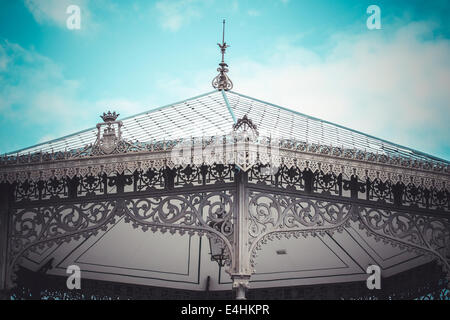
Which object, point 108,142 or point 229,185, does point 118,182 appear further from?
point 229,185

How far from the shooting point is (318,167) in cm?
938

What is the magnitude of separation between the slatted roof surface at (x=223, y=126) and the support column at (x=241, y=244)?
2.54 ft

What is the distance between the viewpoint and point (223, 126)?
1008 cm

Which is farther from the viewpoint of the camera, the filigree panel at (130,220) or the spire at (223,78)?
the spire at (223,78)

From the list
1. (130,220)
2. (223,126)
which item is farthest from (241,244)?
(223,126)

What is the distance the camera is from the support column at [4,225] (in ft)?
32.4

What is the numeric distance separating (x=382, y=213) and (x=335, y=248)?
11.4 ft

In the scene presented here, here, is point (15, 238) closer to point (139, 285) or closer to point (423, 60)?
point (139, 285)

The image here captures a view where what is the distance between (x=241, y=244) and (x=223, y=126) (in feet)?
6.03

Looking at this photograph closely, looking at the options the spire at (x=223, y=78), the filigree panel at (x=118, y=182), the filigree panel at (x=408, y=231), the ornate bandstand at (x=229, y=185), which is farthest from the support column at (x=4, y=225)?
the filigree panel at (x=408, y=231)

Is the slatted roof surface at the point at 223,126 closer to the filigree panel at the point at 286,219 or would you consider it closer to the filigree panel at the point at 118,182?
the filigree panel at the point at 118,182

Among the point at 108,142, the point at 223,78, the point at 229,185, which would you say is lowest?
the point at 229,185

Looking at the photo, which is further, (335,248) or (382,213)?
(335,248)
